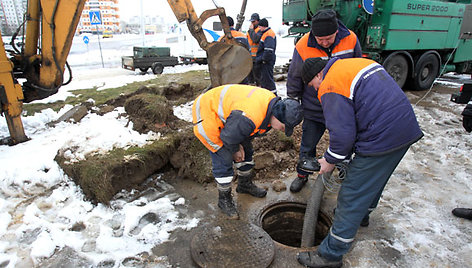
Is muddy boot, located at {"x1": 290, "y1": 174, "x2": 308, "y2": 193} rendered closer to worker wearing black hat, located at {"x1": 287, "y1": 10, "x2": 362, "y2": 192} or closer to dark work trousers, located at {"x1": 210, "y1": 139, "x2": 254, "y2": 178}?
worker wearing black hat, located at {"x1": 287, "y1": 10, "x2": 362, "y2": 192}

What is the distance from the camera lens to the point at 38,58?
4512mm

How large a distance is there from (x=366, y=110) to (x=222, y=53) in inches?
115

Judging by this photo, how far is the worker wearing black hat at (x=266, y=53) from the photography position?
19.2 feet

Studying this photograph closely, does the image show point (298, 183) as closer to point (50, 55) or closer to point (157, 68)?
point (50, 55)

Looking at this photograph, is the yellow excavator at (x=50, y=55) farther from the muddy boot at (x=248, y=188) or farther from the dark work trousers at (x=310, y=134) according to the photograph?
the muddy boot at (x=248, y=188)

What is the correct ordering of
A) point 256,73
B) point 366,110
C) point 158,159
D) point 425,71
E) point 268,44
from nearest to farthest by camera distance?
point 366,110
point 158,159
point 268,44
point 256,73
point 425,71

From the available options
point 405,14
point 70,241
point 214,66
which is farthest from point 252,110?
point 405,14

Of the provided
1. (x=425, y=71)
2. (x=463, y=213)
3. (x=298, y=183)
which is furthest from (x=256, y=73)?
(x=425, y=71)

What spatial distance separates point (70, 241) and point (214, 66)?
2.98m

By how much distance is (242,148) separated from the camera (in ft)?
9.70

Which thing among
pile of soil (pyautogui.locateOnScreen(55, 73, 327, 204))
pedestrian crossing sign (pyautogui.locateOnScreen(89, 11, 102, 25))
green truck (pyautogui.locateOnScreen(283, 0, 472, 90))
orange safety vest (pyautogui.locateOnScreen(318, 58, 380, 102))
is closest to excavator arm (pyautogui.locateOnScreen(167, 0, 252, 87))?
pile of soil (pyautogui.locateOnScreen(55, 73, 327, 204))

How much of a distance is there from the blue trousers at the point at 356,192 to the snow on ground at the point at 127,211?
304 mm

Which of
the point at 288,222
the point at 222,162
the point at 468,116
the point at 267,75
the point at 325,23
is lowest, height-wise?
the point at 288,222

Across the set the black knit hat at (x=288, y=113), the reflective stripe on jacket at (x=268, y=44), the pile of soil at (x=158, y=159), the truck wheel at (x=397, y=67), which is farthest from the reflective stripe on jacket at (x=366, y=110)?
the truck wheel at (x=397, y=67)
